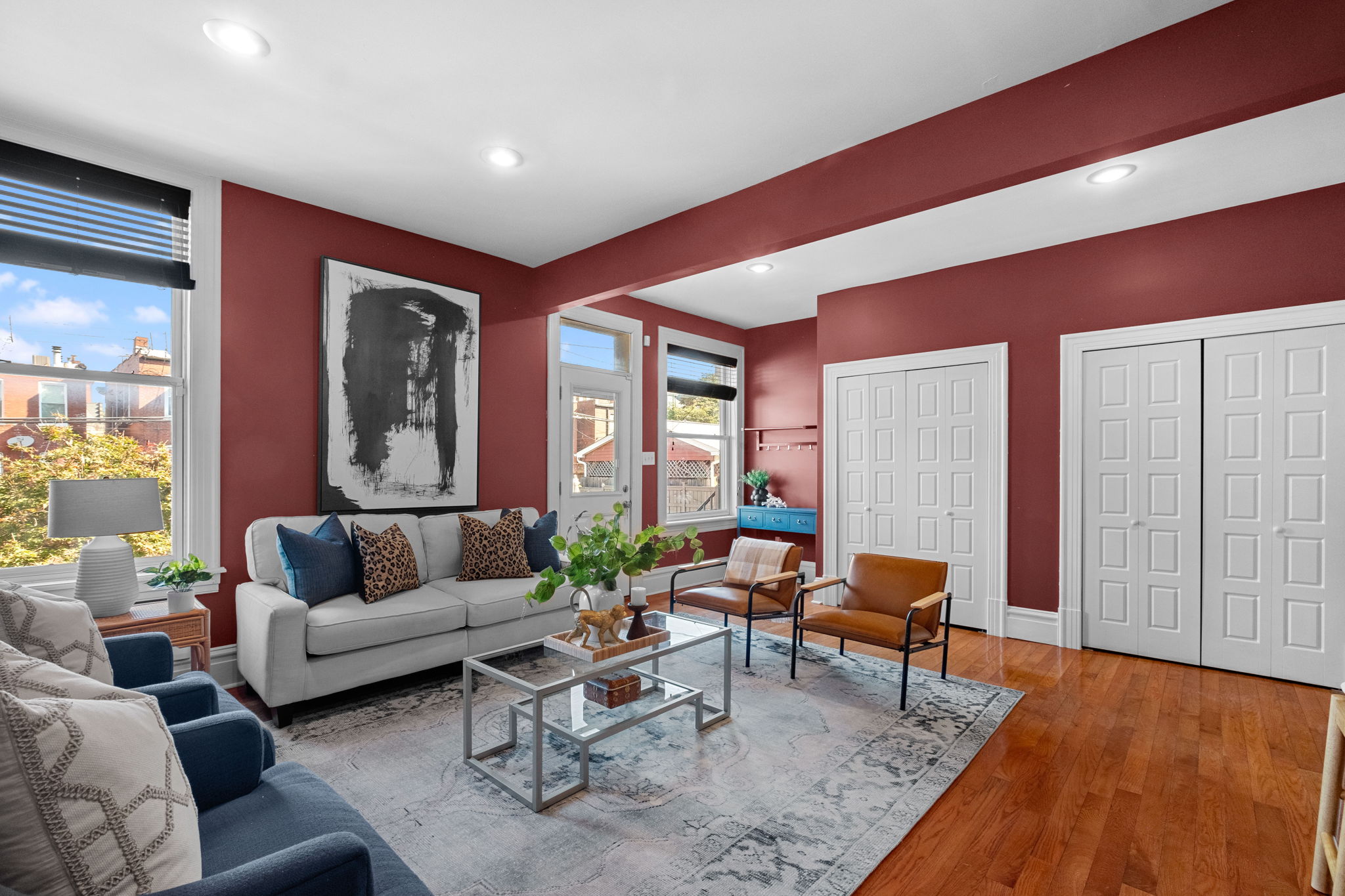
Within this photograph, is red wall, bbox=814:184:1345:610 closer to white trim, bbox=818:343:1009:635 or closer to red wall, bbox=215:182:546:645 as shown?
white trim, bbox=818:343:1009:635

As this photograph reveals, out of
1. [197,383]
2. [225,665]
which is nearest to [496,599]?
[225,665]

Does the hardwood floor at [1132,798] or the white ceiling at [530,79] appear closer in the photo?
the hardwood floor at [1132,798]

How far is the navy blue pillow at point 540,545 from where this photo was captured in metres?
4.10

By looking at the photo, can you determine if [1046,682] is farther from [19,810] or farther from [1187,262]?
[19,810]

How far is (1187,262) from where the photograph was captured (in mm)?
3896

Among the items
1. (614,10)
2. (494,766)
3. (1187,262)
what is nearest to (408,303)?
(614,10)

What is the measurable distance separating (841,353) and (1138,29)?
11.1ft

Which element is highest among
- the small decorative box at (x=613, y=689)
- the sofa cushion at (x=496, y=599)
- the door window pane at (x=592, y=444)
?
the door window pane at (x=592, y=444)

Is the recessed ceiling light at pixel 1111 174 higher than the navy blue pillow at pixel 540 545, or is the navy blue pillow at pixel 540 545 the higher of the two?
the recessed ceiling light at pixel 1111 174

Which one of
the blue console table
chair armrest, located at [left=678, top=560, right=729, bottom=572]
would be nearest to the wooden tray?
chair armrest, located at [left=678, top=560, right=729, bottom=572]

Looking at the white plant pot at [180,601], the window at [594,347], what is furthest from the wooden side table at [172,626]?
the window at [594,347]

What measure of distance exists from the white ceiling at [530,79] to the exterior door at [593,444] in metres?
2.08

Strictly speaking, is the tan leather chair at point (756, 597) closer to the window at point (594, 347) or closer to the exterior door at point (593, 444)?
the exterior door at point (593, 444)

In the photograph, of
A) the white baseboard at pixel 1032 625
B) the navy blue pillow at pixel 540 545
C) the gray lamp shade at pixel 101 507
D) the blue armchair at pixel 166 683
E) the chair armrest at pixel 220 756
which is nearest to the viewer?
the chair armrest at pixel 220 756
